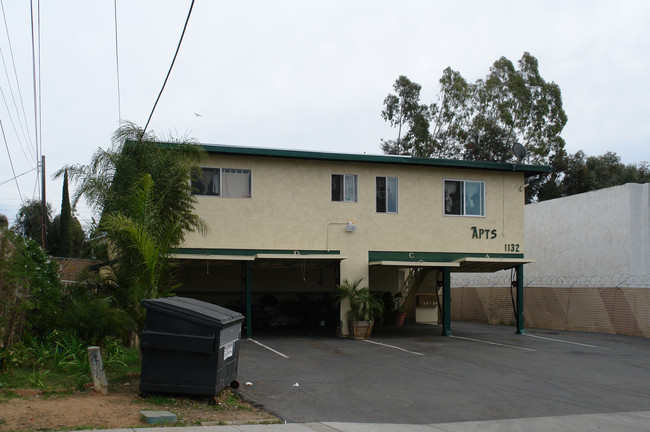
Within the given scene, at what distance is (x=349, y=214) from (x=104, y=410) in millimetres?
13248

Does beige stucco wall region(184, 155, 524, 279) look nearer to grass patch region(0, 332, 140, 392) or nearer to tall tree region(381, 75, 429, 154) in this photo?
grass patch region(0, 332, 140, 392)

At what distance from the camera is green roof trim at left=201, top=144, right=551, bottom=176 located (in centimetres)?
1972

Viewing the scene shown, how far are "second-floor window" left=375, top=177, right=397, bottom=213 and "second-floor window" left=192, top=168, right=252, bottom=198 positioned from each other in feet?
14.0

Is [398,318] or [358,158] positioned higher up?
[358,158]

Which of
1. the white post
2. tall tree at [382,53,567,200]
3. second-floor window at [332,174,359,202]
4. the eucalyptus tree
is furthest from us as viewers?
tall tree at [382,53,567,200]

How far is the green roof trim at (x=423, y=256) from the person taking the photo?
21.1 m

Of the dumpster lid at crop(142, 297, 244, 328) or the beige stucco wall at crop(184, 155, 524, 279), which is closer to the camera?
the dumpster lid at crop(142, 297, 244, 328)

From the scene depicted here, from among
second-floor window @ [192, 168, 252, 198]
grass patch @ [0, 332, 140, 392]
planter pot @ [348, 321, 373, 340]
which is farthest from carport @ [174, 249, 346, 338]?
grass patch @ [0, 332, 140, 392]

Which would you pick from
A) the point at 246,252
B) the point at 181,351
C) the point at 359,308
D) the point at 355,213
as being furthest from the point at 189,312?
the point at 355,213

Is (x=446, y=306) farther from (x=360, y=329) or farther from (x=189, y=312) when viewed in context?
(x=189, y=312)

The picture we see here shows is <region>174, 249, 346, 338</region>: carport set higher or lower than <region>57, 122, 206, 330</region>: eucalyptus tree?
lower

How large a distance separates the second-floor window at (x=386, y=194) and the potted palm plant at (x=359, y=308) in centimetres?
263

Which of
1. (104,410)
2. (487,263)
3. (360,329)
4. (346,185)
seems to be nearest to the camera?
(104,410)

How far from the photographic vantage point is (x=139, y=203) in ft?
41.7
